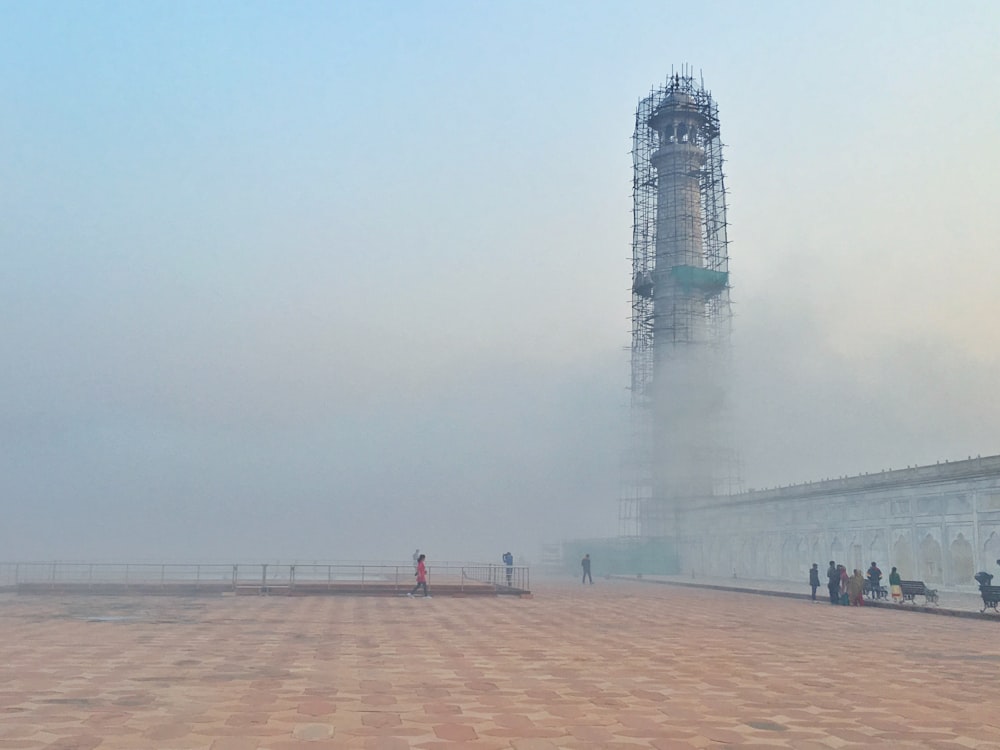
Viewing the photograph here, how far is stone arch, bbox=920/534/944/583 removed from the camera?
1302 inches

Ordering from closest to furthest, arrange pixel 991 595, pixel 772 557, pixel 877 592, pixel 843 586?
pixel 991 595
pixel 843 586
pixel 877 592
pixel 772 557

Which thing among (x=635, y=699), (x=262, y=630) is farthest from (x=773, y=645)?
(x=262, y=630)

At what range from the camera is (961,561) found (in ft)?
105

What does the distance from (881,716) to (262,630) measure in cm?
1214

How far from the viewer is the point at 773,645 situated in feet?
53.1

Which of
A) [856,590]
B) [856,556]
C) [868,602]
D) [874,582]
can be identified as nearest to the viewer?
[856,590]

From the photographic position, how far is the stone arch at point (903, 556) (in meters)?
34.6

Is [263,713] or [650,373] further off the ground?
[650,373]

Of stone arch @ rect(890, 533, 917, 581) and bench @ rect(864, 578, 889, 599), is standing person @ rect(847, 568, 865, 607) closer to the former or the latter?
bench @ rect(864, 578, 889, 599)

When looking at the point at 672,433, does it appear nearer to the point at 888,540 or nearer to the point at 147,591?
the point at 888,540

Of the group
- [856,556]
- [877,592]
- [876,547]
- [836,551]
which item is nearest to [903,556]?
[876,547]

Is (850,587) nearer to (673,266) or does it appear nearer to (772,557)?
(772,557)

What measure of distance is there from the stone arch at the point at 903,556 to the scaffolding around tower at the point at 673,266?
24450 millimetres

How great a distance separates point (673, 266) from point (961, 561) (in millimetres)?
34827
